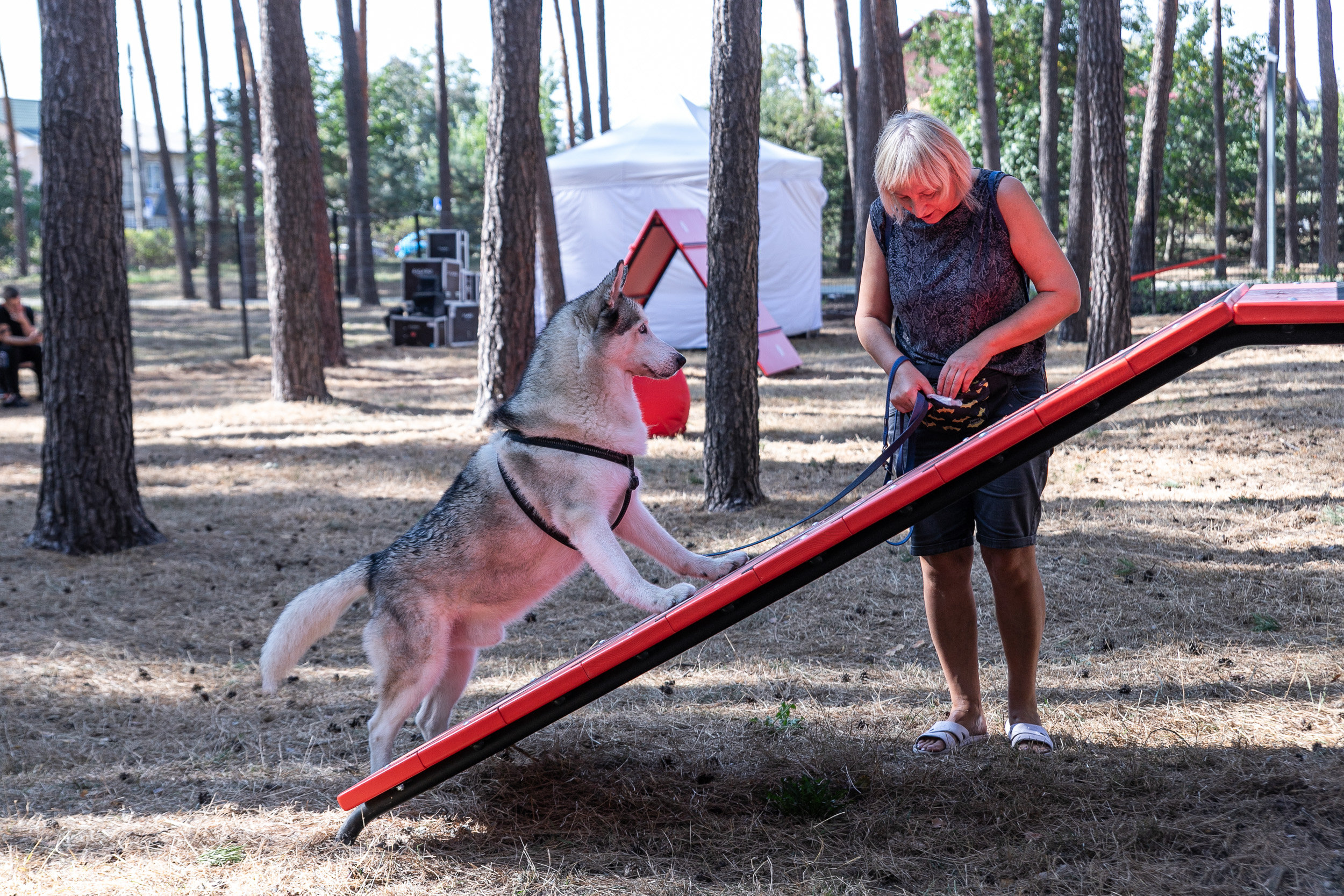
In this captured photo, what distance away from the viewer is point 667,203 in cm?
1780

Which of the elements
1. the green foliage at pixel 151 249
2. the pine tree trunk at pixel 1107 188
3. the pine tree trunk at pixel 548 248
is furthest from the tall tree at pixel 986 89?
the green foliage at pixel 151 249

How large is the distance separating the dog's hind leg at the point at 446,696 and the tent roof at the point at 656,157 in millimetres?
14823

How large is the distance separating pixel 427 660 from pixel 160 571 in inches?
167

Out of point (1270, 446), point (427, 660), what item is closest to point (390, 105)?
point (1270, 446)

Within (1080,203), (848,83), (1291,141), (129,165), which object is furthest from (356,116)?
(129,165)

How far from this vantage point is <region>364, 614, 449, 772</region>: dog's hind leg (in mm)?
3328

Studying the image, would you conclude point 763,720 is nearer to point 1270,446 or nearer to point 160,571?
point 160,571

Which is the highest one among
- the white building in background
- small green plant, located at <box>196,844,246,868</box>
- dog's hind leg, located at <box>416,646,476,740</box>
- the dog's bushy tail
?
the white building in background

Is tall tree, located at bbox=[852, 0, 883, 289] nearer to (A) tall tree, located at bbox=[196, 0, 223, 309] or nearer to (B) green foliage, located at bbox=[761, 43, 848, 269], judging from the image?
(B) green foliage, located at bbox=[761, 43, 848, 269]

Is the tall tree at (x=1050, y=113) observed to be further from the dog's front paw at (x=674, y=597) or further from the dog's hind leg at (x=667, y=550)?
the dog's front paw at (x=674, y=597)

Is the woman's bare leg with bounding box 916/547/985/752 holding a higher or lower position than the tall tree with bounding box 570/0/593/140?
lower

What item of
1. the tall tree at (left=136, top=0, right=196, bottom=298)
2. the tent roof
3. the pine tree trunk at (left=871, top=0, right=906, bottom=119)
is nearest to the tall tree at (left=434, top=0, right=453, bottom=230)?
the tall tree at (left=136, top=0, right=196, bottom=298)

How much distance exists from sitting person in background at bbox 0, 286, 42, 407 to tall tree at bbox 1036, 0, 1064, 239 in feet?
52.8

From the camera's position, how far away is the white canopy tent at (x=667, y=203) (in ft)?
58.6
